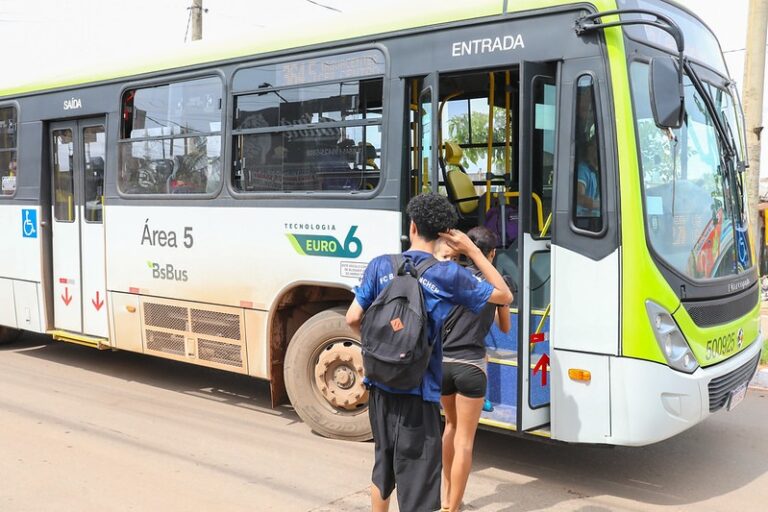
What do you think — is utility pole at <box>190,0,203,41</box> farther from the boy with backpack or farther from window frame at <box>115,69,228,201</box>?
the boy with backpack

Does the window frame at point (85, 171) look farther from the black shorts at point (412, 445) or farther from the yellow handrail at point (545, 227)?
the black shorts at point (412, 445)

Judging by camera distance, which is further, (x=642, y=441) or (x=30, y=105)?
(x=30, y=105)

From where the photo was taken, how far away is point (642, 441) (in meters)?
4.32

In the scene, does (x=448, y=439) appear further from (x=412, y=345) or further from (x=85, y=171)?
(x=85, y=171)

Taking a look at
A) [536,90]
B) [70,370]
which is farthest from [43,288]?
[536,90]

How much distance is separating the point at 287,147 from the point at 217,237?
1.00m

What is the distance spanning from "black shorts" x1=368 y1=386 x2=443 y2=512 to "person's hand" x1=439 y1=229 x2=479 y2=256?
2.33 feet

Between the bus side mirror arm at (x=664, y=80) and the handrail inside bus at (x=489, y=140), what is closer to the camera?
the bus side mirror arm at (x=664, y=80)

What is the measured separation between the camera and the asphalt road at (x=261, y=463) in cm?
461

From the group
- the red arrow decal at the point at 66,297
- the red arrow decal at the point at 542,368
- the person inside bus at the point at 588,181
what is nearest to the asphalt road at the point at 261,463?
the red arrow decal at the point at 542,368

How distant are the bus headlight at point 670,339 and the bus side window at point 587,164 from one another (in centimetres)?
56

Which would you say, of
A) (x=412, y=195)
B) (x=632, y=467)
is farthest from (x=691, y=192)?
(x=632, y=467)

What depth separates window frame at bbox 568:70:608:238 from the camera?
4.41 m

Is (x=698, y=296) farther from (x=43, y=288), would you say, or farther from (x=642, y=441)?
(x=43, y=288)
